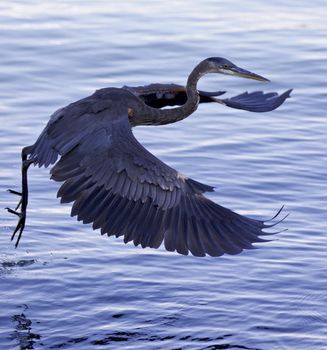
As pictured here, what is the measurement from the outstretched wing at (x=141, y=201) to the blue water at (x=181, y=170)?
34.2 inches

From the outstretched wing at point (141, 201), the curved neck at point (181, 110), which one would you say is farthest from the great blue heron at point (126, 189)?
the curved neck at point (181, 110)

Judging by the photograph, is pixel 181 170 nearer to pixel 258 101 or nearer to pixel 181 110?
pixel 258 101

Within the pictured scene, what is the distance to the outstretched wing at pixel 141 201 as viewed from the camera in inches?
339

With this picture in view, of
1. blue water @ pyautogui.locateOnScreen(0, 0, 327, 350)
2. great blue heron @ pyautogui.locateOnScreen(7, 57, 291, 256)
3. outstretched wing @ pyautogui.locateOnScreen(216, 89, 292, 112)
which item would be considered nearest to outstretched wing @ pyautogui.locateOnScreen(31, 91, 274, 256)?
great blue heron @ pyautogui.locateOnScreen(7, 57, 291, 256)

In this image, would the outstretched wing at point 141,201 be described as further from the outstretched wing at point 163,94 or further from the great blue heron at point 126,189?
the outstretched wing at point 163,94

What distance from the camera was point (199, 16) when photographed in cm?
1673

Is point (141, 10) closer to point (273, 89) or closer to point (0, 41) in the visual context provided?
point (0, 41)

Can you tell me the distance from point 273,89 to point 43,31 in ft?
11.6

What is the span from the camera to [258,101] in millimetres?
11391

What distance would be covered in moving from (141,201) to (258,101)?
285 cm

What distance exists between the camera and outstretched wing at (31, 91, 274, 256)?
28.2 feet

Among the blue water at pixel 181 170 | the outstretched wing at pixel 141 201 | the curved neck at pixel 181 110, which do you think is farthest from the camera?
the curved neck at pixel 181 110

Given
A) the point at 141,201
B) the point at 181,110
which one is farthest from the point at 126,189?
the point at 181,110

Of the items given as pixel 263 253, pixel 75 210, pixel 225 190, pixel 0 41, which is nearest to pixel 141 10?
pixel 0 41
